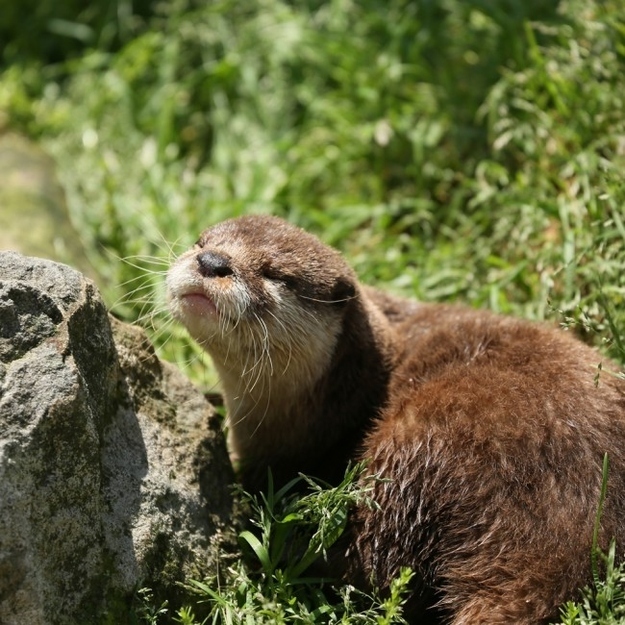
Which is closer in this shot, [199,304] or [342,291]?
[199,304]

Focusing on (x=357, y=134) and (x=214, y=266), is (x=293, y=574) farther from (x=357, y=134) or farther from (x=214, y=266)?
(x=357, y=134)

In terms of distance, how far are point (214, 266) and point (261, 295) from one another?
20 centimetres

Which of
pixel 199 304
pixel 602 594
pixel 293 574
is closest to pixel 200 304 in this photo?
pixel 199 304

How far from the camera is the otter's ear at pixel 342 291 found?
3.48 meters

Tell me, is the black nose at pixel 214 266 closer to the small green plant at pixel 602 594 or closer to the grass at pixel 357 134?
the grass at pixel 357 134

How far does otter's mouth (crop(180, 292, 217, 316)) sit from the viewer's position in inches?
127

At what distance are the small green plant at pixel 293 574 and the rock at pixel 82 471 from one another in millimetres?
124

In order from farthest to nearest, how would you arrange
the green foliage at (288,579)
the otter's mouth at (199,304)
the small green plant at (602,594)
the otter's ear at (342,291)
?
the otter's ear at (342,291) → the otter's mouth at (199,304) → the green foliage at (288,579) → the small green plant at (602,594)

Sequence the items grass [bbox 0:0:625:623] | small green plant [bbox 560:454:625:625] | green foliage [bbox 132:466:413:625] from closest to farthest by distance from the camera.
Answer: small green plant [bbox 560:454:625:625], green foliage [bbox 132:466:413:625], grass [bbox 0:0:625:623]

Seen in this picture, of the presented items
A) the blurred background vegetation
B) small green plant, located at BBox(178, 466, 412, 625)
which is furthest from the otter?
the blurred background vegetation

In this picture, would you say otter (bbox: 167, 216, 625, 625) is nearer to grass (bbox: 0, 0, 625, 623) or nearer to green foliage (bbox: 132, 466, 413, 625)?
green foliage (bbox: 132, 466, 413, 625)

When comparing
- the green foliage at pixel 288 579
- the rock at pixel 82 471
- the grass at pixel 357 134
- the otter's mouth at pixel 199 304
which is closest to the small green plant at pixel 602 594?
the green foliage at pixel 288 579

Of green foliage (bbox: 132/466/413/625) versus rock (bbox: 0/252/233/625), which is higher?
rock (bbox: 0/252/233/625)

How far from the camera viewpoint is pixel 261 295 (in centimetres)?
330
